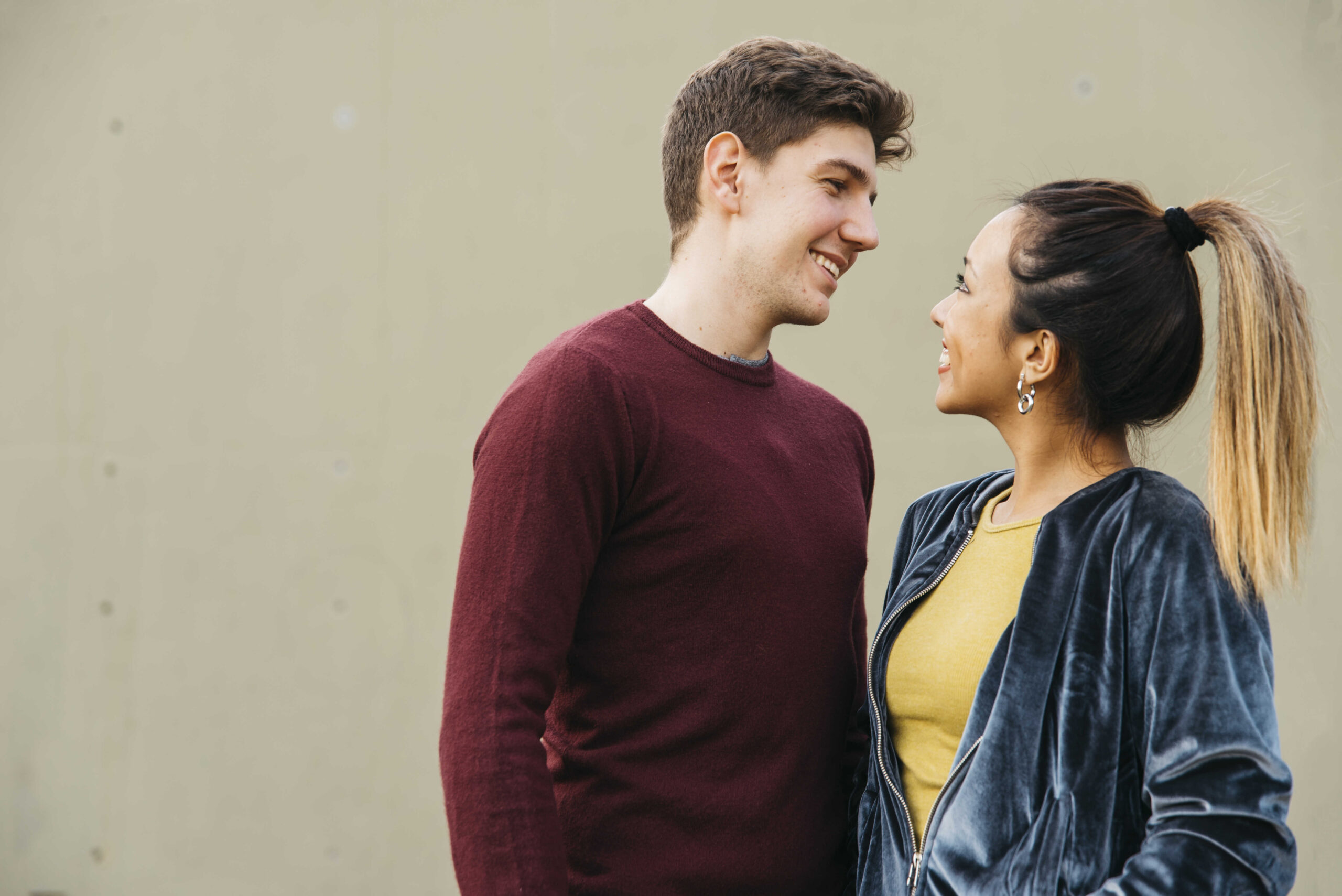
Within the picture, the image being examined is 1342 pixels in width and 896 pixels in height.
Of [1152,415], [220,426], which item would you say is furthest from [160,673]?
[1152,415]

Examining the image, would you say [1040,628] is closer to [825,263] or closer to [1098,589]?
[1098,589]

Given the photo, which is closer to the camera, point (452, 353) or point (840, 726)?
point (840, 726)

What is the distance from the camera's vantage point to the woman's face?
151cm

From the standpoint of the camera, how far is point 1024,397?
1.49 metres

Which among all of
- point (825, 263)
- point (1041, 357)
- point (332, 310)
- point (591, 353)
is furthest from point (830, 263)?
point (332, 310)

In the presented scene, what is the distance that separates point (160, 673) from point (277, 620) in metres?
0.47

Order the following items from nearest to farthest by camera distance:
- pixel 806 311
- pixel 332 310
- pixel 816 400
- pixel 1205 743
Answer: pixel 1205 743 → pixel 806 311 → pixel 816 400 → pixel 332 310

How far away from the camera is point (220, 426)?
3318mm

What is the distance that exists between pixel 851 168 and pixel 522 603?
92 cm

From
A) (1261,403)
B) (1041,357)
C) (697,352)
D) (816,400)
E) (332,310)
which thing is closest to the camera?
(1261,403)

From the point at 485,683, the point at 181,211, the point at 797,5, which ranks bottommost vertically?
the point at 485,683

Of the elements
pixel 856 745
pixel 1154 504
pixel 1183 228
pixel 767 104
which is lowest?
pixel 856 745

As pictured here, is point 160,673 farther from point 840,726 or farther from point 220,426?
point 840,726

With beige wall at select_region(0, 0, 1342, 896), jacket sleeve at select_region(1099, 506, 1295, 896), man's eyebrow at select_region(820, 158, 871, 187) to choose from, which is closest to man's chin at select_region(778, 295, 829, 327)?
man's eyebrow at select_region(820, 158, 871, 187)
